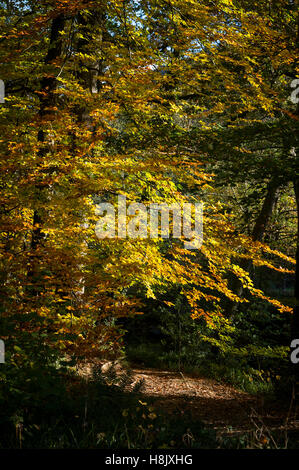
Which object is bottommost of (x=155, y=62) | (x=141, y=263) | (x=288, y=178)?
(x=141, y=263)

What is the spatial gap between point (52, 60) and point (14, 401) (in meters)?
6.11

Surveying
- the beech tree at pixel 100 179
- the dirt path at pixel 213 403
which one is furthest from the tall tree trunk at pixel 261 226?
the beech tree at pixel 100 179

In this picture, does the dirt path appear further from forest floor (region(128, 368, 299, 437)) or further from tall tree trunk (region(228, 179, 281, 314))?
tall tree trunk (region(228, 179, 281, 314))

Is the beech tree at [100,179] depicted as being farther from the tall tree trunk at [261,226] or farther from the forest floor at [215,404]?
the tall tree trunk at [261,226]

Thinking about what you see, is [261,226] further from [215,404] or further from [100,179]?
[100,179]

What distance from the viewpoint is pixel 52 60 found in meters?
6.97

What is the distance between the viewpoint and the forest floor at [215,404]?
5.40 meters

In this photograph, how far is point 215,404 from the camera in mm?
7109

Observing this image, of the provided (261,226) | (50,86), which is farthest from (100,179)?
(261,226)

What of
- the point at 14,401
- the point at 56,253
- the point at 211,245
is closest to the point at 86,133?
the point at 56,253

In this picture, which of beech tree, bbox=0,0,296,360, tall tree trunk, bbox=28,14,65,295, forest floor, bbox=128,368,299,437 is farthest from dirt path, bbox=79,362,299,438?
tall tree trunk, bbox=28,14,65,295

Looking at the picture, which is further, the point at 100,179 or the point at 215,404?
the point at 215,404

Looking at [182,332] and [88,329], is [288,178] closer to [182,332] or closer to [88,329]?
[88,329]

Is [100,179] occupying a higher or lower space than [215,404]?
higher
